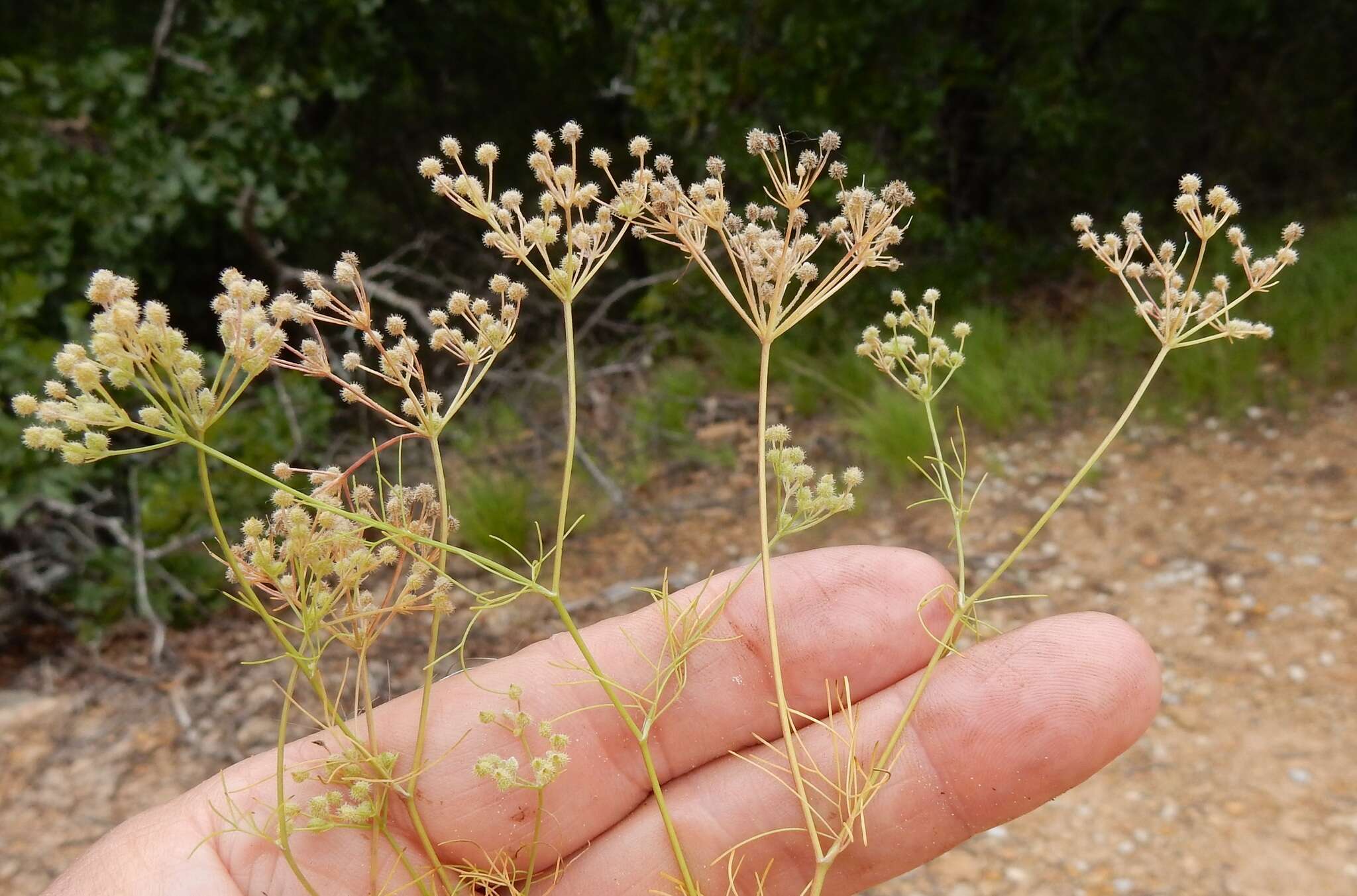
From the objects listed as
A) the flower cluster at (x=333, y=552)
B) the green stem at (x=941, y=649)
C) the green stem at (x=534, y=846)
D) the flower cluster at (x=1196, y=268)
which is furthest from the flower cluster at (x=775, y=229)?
the green stem at (x=534, y=846)

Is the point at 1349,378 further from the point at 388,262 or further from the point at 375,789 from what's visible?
the point at 375,789

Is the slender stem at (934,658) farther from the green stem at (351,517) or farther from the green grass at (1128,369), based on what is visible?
the green grass at (1128,369)

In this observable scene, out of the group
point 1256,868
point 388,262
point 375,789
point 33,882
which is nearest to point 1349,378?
point 1256,868

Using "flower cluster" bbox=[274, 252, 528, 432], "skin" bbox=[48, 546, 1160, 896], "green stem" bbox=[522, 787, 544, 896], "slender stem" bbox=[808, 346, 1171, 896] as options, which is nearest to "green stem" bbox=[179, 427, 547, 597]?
"flower cluster" bbox=[274, 252, 528, 432]

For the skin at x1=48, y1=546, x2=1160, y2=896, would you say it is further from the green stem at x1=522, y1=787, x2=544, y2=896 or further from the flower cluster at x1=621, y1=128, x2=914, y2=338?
the flower cluster at x1=621, y1=128, x2=914, y2=338

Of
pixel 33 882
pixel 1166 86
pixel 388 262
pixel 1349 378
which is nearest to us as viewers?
pixel 33 882

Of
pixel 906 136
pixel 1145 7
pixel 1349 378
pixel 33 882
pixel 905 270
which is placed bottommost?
pixel 33 882

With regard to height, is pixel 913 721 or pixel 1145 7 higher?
pixel 1145 7
